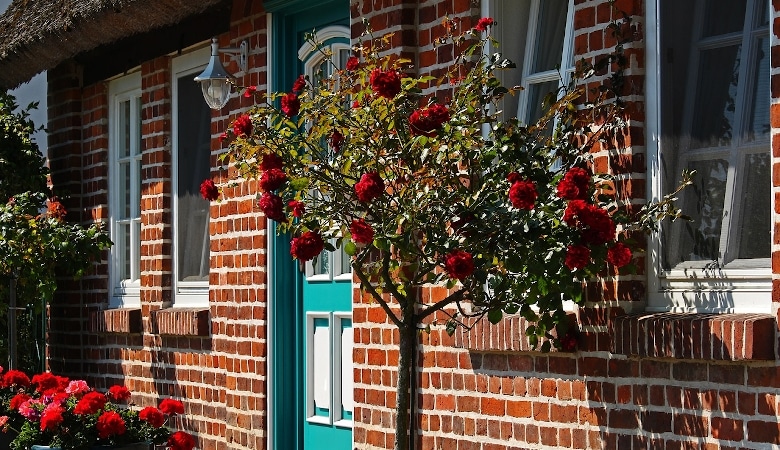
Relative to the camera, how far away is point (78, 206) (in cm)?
1054

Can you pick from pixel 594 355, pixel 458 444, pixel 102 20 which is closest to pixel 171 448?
pixel 458 444

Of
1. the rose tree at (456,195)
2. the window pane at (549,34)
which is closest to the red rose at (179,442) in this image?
the rose tree at (456,195)

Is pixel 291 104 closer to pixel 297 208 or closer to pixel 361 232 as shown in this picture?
pixel 297 208

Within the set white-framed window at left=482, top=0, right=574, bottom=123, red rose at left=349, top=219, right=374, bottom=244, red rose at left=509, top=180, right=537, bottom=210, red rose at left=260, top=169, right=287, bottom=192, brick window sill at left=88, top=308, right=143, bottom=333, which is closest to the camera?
red rose at left=509, top=180, right=537, bottom=210

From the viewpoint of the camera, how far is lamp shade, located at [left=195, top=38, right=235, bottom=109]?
25.6 feet

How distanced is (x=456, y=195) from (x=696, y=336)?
1.00m

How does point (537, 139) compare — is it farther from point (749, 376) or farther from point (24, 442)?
point (24, 442)

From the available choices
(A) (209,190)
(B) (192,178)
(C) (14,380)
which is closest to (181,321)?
(B) (192,178)

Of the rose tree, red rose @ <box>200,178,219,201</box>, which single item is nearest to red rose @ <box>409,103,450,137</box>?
the rose tree

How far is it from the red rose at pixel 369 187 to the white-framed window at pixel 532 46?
119 centimetres

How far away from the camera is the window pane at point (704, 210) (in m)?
4.97

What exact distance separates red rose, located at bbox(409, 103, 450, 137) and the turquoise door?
244 centimetres

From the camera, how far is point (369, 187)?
16.0 ft

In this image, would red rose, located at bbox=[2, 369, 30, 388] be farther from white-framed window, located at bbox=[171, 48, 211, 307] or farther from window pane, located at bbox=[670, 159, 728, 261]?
window pane, located at bbox=[670, 159, 728, 261]
